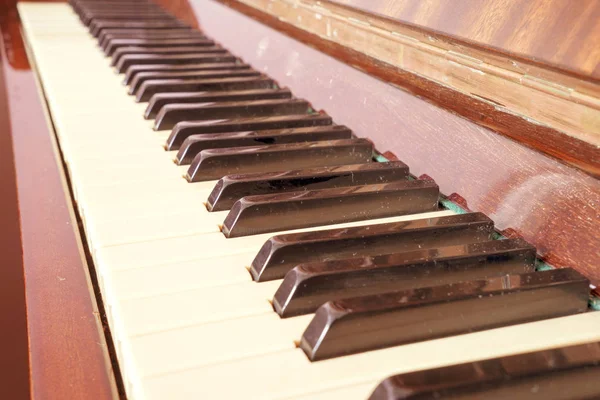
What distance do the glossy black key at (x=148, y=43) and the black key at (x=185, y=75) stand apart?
39 cm

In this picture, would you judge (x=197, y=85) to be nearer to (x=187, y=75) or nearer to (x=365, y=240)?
(x=187, y=75)

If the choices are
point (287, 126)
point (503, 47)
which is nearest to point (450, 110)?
point (503, 47)

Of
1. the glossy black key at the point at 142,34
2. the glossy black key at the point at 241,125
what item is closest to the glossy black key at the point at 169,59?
the glossy black key at the point at 142,34

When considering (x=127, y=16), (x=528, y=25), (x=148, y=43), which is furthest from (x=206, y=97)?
(x=127, y=16)

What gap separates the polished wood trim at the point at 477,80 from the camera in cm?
97

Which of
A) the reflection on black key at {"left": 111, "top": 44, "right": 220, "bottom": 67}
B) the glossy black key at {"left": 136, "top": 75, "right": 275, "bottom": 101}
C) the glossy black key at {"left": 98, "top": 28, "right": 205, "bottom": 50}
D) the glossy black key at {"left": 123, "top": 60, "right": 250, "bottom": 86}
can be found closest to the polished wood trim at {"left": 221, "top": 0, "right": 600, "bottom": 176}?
the glossy black key at {"left": 136, "top": 75, "right": 275, "bottom": 101}

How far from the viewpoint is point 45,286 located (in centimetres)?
115

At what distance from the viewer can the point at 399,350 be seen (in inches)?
33.9

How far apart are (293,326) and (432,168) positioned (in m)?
0.54

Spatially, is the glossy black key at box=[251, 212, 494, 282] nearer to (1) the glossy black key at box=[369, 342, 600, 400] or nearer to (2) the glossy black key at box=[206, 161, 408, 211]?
(2) the glossy black key at box=[206, 161, 408, 211]

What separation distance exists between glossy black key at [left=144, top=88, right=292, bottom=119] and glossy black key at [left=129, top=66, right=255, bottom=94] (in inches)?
5.6

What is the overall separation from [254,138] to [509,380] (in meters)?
0.90

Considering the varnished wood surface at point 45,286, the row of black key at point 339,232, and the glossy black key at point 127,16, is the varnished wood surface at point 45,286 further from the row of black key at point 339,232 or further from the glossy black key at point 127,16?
the glossy black key at point 127,16

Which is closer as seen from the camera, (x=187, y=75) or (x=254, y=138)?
(x=254, y=138)
